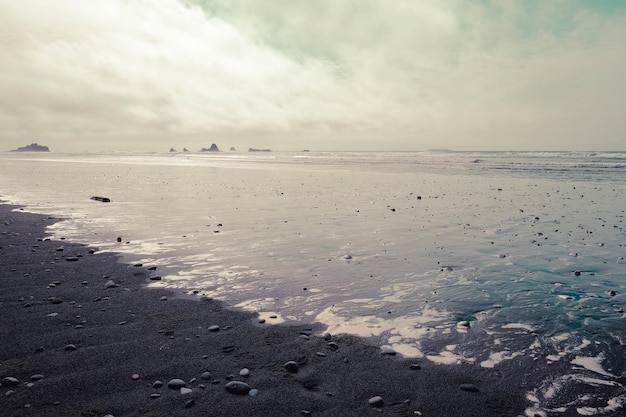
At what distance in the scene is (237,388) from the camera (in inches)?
189

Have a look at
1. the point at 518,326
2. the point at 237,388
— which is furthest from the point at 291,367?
the point at 518,326

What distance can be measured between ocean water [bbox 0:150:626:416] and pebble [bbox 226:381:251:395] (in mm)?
2122

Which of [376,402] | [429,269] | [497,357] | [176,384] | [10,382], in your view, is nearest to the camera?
[376,402]

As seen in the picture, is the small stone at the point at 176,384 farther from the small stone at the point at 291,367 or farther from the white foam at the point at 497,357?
the white foam at the point at 497,357

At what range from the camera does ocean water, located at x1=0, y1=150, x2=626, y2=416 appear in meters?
5.83

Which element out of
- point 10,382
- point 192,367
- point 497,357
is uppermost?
point 10,382

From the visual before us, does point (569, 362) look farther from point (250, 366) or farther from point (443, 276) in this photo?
point (250, 366)

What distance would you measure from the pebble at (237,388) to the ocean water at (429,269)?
212cm

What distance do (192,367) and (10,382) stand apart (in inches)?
82.7

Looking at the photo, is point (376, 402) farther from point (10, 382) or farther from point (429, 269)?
point (429, 269)

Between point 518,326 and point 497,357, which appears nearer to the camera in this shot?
point 497,357

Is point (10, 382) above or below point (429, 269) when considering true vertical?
above

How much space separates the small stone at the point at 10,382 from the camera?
4719 millimetres

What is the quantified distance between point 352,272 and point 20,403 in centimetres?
686
